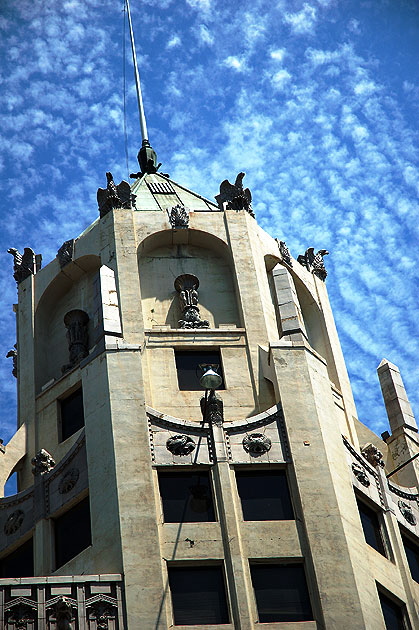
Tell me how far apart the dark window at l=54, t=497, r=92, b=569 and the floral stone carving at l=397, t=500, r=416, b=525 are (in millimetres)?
12485

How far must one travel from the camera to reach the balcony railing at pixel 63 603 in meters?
40.8

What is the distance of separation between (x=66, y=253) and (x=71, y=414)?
330 inches

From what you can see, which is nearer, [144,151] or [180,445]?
[180,445]

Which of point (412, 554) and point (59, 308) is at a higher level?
point (59, 308)

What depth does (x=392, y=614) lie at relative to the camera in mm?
44844

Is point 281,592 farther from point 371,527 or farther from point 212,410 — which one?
point 212,410

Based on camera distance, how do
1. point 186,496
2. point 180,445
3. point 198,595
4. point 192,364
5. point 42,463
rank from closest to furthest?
point 198,595, point 186,496, point 180,445, point 42,463, point 192,364

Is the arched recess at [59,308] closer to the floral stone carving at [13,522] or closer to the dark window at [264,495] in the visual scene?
the floral stone carving at [13,522]

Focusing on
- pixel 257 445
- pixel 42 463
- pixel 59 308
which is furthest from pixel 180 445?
pixel 59 308

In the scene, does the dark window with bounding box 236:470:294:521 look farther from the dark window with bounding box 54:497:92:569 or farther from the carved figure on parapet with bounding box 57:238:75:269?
the carved figure on parapet with bounding box 57:238:75:269

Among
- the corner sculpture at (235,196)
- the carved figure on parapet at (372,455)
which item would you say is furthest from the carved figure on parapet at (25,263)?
the carved figure on parapet at (372,455)

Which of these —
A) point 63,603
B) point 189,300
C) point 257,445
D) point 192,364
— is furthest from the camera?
point 189,300

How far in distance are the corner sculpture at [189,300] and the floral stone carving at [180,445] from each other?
769 centimetres

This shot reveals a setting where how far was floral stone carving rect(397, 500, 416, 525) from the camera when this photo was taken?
49844 mm
